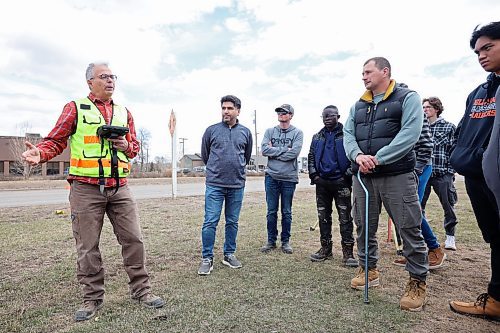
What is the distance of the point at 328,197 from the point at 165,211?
5.31 m

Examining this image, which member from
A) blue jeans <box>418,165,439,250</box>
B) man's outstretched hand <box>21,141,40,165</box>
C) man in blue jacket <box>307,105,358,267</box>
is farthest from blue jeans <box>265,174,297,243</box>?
man's outstretched hand <box>21,141,40,165</box>

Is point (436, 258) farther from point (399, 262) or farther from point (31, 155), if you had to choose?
point (31, 155)

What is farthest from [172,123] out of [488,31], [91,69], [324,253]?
[488,31]

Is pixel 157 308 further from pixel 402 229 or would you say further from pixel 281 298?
pixel 402 229

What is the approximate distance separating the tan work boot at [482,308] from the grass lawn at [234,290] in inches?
4.3

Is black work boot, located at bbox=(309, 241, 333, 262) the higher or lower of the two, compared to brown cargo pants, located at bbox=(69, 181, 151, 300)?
lower

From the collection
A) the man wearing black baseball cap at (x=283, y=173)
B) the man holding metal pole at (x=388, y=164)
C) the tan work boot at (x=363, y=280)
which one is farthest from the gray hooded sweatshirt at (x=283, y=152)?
the tan work boot at (x=363, y=280)

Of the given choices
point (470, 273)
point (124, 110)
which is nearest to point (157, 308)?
point (124, 110)

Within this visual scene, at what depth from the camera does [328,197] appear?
15.7ft

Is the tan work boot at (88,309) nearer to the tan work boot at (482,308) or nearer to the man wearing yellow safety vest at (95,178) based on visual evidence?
the man wearing yellow safety vest at (95,178)

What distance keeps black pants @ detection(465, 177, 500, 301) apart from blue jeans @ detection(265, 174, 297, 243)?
2.48 m

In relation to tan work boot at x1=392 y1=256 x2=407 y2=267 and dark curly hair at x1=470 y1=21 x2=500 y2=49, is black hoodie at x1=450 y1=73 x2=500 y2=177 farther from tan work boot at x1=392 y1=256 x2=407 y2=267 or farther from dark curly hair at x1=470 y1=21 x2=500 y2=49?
tan work boot at x1=392 y1=256 x2=407 y2=267

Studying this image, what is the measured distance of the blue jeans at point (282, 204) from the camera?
5137mm

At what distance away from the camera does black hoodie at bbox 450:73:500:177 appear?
280 cm
